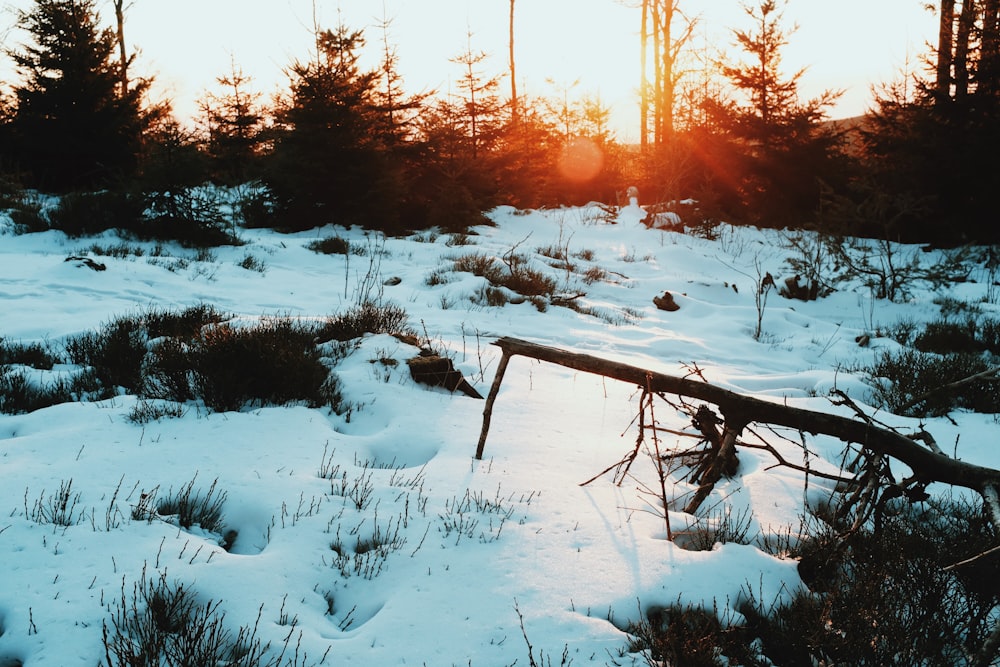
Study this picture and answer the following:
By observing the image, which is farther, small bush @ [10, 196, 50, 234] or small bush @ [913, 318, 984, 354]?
small bush @ [10, 196, 50, 234]

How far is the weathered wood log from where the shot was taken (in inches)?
84.5

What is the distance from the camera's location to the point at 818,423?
228 cm

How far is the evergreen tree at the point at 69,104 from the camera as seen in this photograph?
15117mm

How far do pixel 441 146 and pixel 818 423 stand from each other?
1563 cm

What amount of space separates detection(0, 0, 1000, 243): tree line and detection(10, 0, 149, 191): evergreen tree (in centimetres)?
4

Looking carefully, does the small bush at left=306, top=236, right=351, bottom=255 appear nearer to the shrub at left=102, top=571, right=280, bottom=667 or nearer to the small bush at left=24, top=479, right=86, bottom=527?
the small bush at left=24, top=479, right=86, bottom=527

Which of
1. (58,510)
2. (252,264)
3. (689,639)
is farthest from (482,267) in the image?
(689,639)

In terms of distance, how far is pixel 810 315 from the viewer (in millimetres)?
10500

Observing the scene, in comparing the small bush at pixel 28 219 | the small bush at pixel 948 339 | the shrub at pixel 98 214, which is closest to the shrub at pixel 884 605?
the small bush at pixel 948 339

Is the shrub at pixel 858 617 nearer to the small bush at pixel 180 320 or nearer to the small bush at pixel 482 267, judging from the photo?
the small bush at pixel 180 320

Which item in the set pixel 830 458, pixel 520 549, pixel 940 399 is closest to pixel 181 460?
pixel 520 549

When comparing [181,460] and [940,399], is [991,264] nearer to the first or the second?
[940,399]

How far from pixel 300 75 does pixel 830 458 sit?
1360 centimetres

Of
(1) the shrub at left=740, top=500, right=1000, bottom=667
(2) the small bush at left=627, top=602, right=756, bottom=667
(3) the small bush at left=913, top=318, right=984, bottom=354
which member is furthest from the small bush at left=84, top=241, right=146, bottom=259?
(3) the small bush at left=913, top=318, right=984, bottom=354
